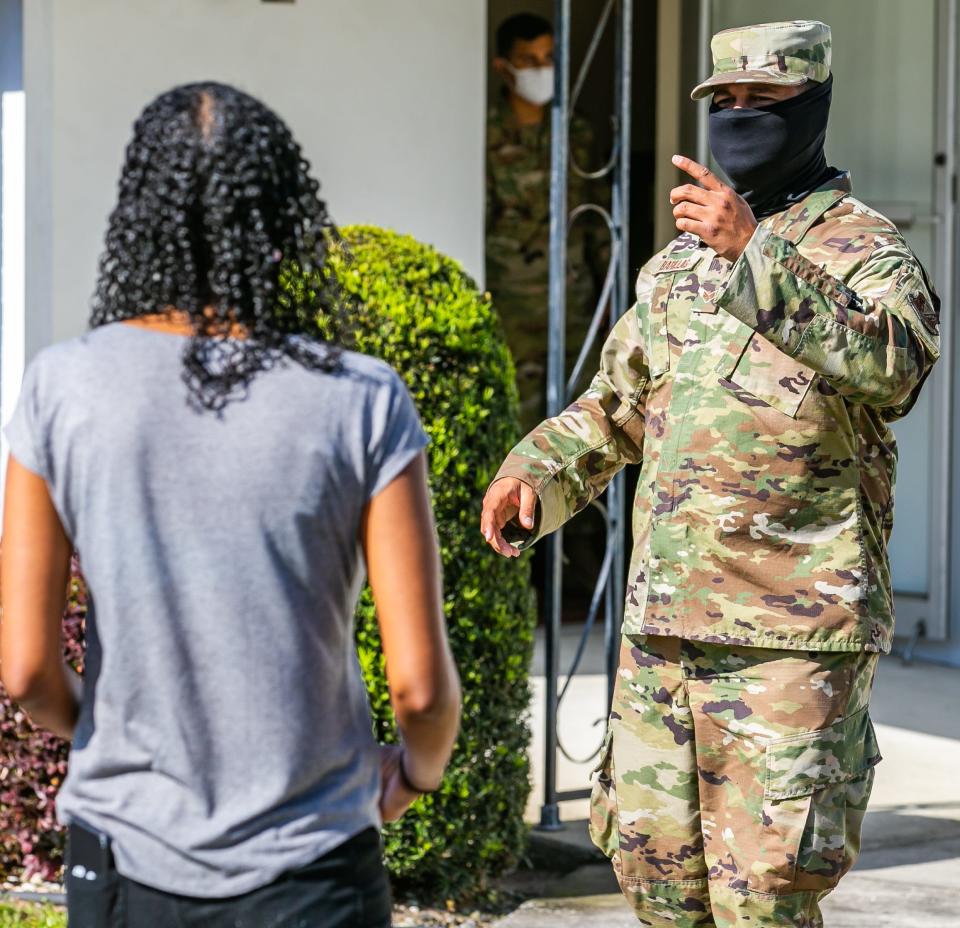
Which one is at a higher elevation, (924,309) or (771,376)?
(924,309)

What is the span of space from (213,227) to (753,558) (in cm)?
137

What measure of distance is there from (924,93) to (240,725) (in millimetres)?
5882

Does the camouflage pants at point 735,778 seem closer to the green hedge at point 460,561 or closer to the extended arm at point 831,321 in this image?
the extended arm at point 831,321

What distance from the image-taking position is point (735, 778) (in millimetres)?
2869

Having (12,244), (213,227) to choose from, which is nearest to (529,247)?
(12,244)

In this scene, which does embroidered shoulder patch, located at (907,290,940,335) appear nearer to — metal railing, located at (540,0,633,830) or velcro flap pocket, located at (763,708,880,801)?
velcro flap pocket, located at (763,708,880,801)

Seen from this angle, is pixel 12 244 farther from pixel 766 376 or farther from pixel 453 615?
pixel 766 376

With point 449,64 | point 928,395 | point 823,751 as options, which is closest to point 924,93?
point 928,395

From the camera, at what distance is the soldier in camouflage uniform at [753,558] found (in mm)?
2801

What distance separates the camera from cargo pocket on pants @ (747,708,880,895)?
2.78 metres

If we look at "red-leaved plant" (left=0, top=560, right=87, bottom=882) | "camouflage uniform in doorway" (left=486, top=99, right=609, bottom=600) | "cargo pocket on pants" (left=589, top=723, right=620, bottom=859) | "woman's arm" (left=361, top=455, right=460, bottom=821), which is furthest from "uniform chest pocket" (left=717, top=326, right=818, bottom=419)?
"camouflage uniform in doorway" (left=486, top=99, right=609, bottom=600)

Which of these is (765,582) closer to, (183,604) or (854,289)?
(854,289)

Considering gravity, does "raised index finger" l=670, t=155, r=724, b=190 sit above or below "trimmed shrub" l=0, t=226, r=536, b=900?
above

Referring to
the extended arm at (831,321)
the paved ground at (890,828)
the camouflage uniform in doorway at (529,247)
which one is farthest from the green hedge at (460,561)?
the camouflage uniform in doorway at (529,247)
